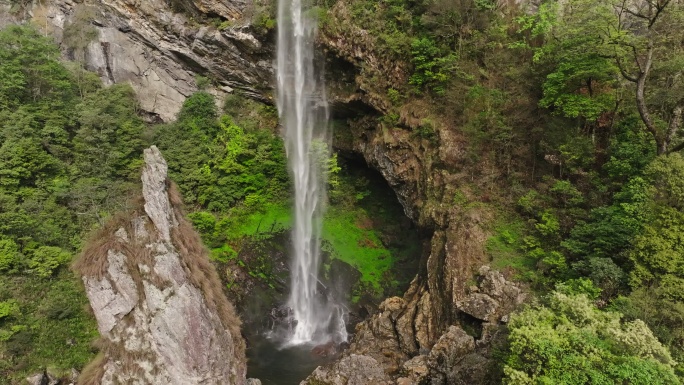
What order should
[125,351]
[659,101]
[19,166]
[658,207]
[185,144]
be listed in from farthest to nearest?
[185,144], [19,166], [659,101], [125,351], [658,207]

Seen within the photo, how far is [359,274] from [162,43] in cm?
1812

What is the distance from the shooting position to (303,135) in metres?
22.8

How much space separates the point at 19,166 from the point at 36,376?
Answer: 9.22 m

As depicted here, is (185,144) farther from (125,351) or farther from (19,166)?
(125,351)

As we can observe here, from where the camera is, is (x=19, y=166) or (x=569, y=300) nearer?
(x=569, y=300)

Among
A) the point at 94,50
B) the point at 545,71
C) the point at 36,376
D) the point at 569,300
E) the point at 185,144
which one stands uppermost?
the point at 94,50

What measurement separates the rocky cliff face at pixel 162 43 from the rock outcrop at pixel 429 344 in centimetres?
1645

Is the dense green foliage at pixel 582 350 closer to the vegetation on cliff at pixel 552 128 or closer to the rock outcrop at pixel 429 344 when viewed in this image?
the vegetation on cliff at pixel 552 128

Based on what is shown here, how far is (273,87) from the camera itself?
23766mm

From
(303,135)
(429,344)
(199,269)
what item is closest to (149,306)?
(199,269)

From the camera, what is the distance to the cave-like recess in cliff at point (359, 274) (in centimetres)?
1496

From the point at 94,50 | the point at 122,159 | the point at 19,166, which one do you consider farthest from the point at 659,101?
the point at 94,50

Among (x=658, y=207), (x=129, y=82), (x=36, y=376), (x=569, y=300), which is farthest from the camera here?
(x=129, y=82)

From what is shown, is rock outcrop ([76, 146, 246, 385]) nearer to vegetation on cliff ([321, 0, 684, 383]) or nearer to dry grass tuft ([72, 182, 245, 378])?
dry grass tuft ([72, 182, 245, 378])
